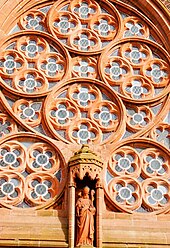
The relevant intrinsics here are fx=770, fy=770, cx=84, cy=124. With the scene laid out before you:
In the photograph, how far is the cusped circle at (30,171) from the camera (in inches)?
701

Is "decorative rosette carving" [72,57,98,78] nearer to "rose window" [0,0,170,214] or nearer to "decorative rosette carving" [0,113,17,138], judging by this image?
"rose window" [0,0,170,214]

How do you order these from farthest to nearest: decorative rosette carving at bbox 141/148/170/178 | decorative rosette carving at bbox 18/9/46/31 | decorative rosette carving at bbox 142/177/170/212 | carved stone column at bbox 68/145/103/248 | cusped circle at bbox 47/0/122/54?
decorative rosette carving at bbox 18/9/46/31 < cusped circle at bbox 47/0/122/54 < decorative rosette carving at bbox 141/148/170/178 < decorative rosette carving at bbox 142/177/170/212 < carved stone column at bbox 68/145/103/248

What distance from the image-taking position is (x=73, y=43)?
20.1 m

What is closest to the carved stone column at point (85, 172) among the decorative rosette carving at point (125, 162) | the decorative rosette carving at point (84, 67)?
the decorative rosette carving at point (125, 162)

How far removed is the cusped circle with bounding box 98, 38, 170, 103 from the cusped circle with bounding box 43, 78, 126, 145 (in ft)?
1.30

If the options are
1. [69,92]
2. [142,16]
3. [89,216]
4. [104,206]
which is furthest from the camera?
[142,16]

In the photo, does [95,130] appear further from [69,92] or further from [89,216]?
[89,216]

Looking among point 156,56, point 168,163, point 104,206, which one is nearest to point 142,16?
point 156,56

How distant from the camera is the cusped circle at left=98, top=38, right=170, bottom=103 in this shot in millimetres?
19656

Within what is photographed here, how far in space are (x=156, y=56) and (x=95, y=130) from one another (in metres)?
2.95

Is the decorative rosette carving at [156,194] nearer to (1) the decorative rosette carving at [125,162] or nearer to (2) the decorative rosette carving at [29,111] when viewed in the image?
(1) the decorative rosette carving at [125,162]

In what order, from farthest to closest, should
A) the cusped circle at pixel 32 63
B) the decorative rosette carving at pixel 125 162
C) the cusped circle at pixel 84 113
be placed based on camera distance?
the cusped circle at pixel 32 63 → the cusped circle at pixel 84 113 → the decorative rosette carving at pixel 125 162

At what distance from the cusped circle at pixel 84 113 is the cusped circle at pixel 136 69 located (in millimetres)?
397

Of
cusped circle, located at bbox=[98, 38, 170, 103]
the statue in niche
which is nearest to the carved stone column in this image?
the statue in niche
